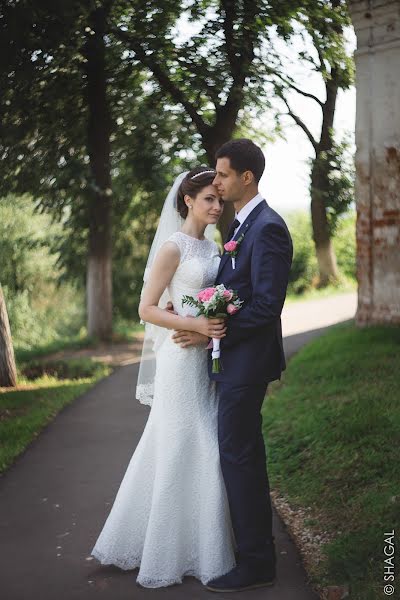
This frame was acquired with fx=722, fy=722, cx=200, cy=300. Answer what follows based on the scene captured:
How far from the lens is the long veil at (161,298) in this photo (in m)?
4.39

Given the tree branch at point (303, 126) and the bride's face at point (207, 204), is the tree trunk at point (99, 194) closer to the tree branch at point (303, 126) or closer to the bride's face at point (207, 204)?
the tree branch at point (303, 126)

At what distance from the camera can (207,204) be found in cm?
416

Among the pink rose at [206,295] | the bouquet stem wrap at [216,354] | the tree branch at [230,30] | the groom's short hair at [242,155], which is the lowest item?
the bouquet stem wrap at [216,354]

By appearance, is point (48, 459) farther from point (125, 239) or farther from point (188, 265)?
point (125, 239)

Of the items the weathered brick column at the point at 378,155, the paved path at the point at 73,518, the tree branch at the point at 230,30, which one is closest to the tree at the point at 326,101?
the tree branch at the point at 230,30

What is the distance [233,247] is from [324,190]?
13.9 m

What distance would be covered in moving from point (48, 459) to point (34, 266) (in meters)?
19.6

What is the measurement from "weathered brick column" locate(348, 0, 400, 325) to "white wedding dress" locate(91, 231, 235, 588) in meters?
5.47

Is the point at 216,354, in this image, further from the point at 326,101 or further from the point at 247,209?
the point at 326,101

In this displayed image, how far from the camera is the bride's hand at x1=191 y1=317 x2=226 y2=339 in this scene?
12.6ft

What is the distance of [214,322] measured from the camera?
3848 millimetres

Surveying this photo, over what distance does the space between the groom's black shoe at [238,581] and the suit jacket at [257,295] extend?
105 centimetres

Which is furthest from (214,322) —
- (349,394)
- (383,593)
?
(349,394)

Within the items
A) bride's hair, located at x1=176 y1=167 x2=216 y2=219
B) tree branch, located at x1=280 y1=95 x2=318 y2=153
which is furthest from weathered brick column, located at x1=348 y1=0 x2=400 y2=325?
tree branch, located at x1=280 y1=95 x2=318 y2=153
